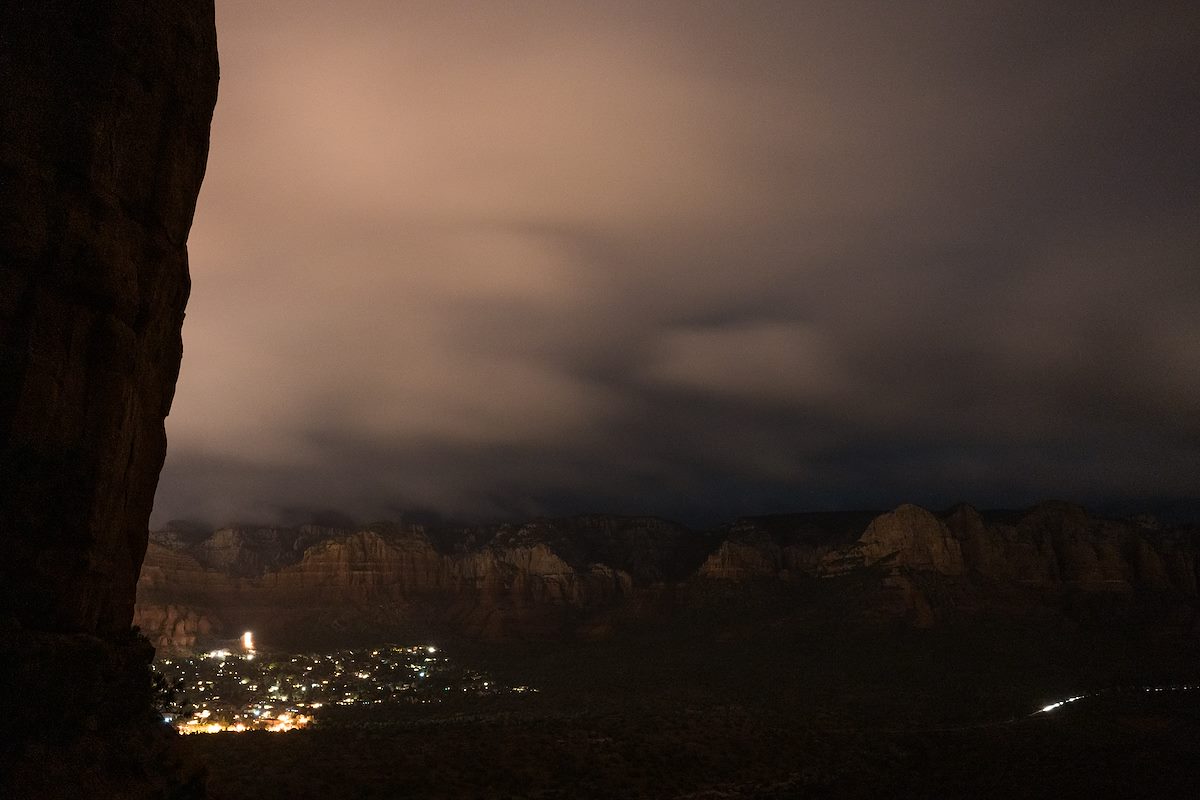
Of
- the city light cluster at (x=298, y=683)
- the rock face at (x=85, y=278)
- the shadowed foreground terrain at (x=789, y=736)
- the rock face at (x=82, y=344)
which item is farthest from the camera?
the city light cluster at (x=298, y=683)

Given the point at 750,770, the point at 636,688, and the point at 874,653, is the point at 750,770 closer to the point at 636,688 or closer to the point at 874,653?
the point at 636,688

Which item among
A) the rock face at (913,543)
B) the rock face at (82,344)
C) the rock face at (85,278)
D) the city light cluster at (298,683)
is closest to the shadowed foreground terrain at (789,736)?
the rock face at (82,344)

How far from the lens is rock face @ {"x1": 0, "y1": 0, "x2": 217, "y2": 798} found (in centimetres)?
2141

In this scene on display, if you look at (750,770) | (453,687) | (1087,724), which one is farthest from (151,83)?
(453,687)

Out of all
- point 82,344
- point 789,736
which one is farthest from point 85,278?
point 789,736

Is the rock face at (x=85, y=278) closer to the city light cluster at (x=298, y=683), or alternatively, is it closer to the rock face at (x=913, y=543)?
the city light cluster at (x=298, y=683)

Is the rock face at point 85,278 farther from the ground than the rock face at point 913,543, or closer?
farther from the ground

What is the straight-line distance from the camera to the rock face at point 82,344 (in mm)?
21406

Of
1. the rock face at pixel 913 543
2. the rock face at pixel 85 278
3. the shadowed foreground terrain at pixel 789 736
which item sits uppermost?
the rock face at pixel 85 278

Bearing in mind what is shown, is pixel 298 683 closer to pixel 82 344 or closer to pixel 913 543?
pixel 913 543

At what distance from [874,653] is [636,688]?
3956 centimetres

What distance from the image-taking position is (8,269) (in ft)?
71.7

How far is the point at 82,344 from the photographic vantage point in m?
23.5

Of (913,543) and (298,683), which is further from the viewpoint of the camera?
(913,543)
